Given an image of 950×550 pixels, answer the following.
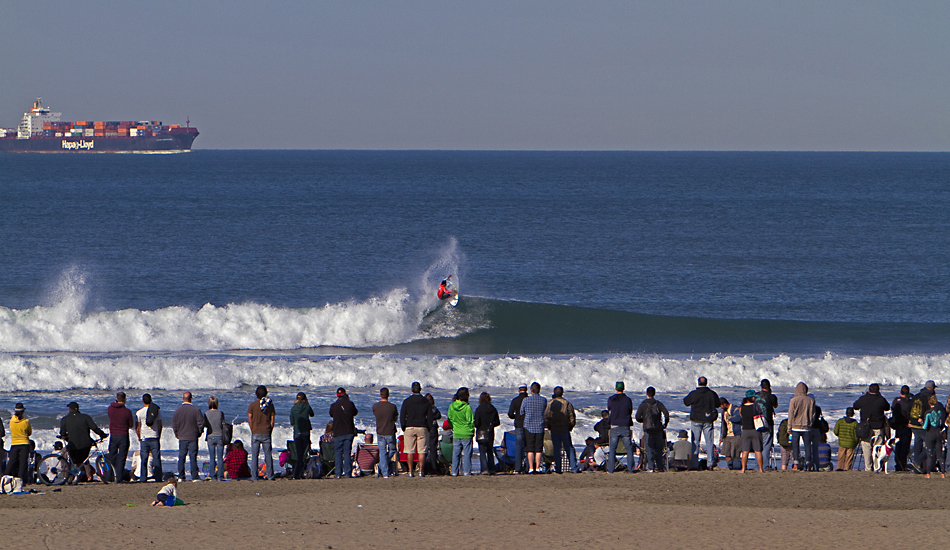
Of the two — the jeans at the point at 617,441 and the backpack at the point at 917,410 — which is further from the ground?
the backpack at the point at 917,410

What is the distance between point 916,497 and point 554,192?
3689 inches

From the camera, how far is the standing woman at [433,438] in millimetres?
12258

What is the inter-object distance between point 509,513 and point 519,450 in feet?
8.29

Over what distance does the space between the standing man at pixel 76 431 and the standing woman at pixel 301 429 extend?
230 centimetres

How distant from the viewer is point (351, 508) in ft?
34.3

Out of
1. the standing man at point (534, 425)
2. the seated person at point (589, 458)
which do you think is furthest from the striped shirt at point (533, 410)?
the seated person at point (589, 458)

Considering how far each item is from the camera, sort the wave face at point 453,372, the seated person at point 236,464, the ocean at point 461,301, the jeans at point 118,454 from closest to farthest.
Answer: the jeans at point 118,454
the seated person at point 236,464
the wave face at point 453,372
the ocean at point 461,301

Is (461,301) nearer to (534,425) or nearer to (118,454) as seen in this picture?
(534,425)

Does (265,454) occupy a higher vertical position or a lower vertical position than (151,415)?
lower

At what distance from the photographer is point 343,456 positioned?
41.2 ft

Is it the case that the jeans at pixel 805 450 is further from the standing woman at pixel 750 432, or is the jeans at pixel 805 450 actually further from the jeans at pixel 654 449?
the jeans at pixel 654 449

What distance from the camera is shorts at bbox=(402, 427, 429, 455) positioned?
12320 millimetres

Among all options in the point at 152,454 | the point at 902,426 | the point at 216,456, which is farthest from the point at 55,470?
the point at 902,426

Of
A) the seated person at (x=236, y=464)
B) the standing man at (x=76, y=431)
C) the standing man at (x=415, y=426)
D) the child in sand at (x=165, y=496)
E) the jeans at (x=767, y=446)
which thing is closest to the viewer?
the child in sand at (x=165, y=496)
